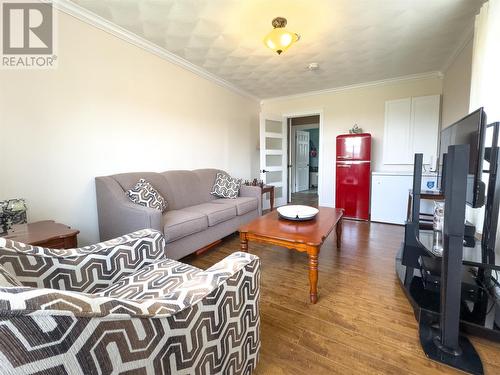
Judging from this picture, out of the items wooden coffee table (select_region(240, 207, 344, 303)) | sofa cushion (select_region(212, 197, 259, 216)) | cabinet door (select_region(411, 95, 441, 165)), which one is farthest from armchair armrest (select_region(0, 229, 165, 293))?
cabinet door (select_region(411, 95, 441, 165))

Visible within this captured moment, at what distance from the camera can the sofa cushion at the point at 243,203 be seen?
3.08 meters

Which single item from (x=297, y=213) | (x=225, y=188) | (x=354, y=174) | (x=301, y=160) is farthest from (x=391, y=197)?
(x=301, y=160)

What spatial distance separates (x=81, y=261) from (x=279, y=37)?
230 cm

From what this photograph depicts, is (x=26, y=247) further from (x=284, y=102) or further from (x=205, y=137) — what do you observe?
(x=284, y=102)

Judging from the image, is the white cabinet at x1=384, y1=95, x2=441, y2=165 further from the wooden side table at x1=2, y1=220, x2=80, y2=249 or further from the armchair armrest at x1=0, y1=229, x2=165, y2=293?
the wooden side table at x1=2, y1=220, x2=80, y2=249

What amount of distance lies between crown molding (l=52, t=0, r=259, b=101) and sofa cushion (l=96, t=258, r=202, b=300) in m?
2.42

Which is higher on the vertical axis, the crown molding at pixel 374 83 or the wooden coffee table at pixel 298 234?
the crown molding at pixel 374 83

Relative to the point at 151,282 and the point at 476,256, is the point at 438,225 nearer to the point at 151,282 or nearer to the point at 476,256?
the point at 476,256

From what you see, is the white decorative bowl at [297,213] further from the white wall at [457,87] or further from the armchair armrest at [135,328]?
the white wall at [457,87]

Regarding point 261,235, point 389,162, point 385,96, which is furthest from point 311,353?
point 385,96

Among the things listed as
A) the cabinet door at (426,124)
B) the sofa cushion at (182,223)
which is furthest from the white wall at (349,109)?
the sofa cushion at (182,223)

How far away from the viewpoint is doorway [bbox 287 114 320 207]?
6.41 m

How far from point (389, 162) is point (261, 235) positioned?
3324 millimetres

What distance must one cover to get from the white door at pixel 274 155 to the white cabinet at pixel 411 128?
1.96 meters
